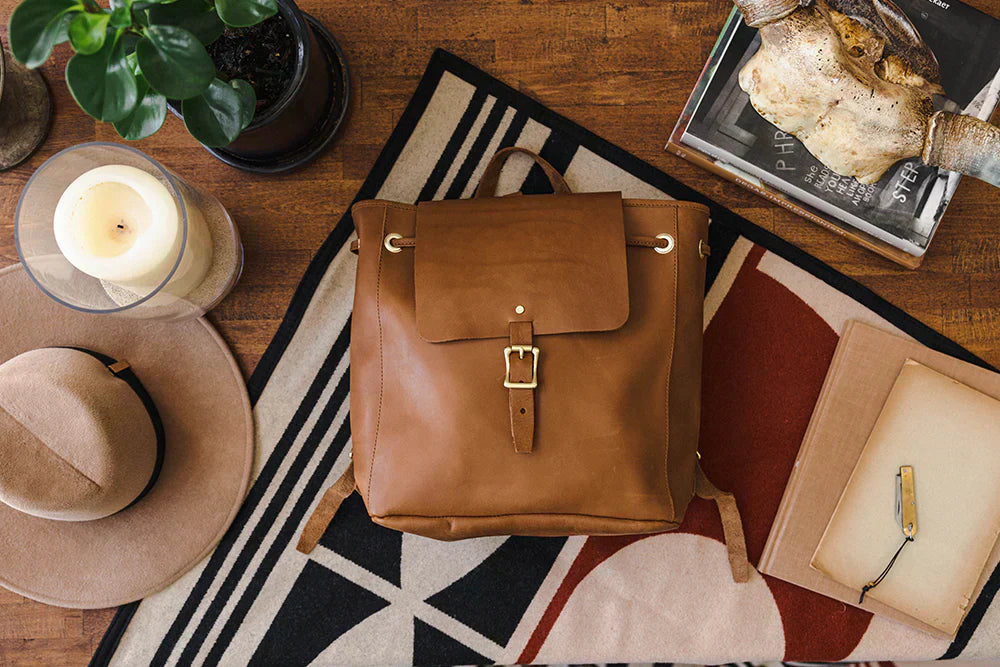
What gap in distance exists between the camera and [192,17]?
2.53 ft

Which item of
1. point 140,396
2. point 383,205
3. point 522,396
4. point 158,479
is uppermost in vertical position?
point 383,205

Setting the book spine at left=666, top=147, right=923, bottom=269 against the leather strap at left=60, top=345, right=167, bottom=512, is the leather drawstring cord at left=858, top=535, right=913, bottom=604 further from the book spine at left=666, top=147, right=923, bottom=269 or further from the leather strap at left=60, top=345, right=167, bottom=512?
the leather strap at left=60, top=345, right=167, bottom=512

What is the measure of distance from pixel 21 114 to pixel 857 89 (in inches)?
49.3

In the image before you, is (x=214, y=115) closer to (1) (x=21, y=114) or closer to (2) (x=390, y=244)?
(2) (x=390, y=244)

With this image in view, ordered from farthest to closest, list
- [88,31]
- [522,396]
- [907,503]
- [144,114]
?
1. [907,503]
2. [522,396]
3. [144,114]
4. [88,31]

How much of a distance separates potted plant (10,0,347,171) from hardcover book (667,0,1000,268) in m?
0.59

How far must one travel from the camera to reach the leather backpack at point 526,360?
90 cm

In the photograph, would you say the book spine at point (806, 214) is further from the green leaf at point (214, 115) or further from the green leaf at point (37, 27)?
the green leaf at point (37, 27)

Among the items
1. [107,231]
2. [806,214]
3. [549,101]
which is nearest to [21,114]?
[107,231]

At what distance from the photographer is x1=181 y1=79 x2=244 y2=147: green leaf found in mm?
820

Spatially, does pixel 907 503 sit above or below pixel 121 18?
below

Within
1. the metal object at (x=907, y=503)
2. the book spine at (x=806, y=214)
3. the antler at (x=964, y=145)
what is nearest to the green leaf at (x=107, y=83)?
the book spine at (x=806, y=214)

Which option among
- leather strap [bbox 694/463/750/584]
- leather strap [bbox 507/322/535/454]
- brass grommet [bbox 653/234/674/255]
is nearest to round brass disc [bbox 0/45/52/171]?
leather strap [bbox 507/322/535/454]

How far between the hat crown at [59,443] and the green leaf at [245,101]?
0.47m
